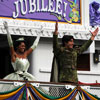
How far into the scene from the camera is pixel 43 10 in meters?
12.8

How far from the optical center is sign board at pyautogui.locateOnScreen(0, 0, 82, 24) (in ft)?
40.1

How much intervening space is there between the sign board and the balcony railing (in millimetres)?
3159

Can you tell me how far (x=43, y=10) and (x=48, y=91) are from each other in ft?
13.0

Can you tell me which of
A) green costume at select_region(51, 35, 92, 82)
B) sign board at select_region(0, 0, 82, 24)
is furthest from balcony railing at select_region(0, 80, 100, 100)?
sign board at select_region(0, 0, 82, 24)

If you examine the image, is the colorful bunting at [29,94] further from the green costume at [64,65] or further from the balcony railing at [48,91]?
the green costume at [64,65]

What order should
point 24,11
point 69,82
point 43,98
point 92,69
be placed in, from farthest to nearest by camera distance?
point 92,69 < point 24,11 < point 69,82 < point 43,98

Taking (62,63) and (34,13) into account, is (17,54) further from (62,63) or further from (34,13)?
(34,13)

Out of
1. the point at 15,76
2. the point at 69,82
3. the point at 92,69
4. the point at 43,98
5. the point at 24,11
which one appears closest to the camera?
the point at 43,98

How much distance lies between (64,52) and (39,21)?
317cm

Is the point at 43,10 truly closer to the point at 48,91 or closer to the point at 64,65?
the point at 64,65

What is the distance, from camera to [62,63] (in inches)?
381

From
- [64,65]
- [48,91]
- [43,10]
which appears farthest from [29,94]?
[43,10]

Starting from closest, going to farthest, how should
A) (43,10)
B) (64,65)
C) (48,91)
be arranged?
(48,91) < (64,65) < (43,10)

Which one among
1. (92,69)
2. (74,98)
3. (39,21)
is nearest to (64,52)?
(74,98)
